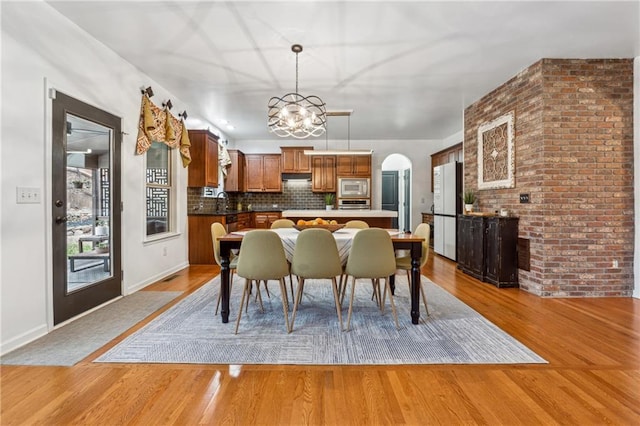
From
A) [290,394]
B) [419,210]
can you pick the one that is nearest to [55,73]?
[290,394]

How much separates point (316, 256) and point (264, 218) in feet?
15.0

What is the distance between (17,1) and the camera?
2.20 meters

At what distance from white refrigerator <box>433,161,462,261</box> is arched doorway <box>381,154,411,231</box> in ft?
6.42

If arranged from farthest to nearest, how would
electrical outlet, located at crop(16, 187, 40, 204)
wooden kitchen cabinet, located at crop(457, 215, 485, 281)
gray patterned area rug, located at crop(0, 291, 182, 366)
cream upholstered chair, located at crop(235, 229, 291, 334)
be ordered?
wooden kitchen cabinet, located at crop(457, 215, 485, 281) → cream upholstered chair, located at crop(235, 229, 291, 334) → electrical outlet, located at crop(16, 187, 40, 204) → gray patterned area rug, located at crop(0, 291, 182, 366)

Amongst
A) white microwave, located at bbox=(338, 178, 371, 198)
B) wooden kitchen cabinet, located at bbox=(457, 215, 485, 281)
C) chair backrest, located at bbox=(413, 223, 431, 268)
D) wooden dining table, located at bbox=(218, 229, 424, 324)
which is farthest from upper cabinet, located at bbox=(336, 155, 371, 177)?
wooden dining table, located at bbox=(218, 229, 424, 324)

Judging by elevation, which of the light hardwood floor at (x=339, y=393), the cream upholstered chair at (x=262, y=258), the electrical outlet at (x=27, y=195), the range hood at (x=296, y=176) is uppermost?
the range hood at (x=296, y=176)

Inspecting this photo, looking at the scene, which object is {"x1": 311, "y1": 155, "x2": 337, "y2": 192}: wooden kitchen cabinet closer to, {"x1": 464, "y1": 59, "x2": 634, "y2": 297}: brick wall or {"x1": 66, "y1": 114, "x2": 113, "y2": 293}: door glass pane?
{"x1": 464, "y1": 59, "x2": 634, "y2": 297}: brick wall

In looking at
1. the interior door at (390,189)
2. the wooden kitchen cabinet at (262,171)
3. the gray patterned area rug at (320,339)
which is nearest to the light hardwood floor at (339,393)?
the gray patterned area rug at (320,339)

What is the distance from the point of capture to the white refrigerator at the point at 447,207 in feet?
17.9

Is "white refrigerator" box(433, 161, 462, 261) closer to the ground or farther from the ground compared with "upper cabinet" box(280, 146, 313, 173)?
closer to the ground

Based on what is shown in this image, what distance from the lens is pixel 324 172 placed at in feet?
23.6

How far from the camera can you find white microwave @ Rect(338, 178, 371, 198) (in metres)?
7.14

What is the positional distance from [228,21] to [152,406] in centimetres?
288

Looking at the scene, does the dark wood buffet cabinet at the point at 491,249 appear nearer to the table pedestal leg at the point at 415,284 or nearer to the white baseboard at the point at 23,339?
the table pedestal leg at the point at 415,284
